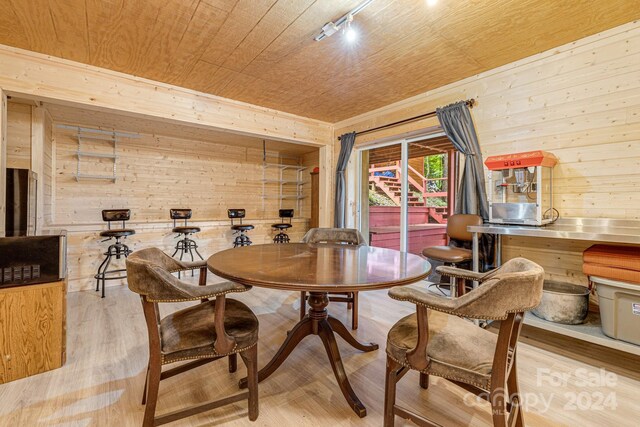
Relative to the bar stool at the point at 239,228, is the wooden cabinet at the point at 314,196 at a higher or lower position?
higher

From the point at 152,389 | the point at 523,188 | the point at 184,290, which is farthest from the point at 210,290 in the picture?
the point at 523,188

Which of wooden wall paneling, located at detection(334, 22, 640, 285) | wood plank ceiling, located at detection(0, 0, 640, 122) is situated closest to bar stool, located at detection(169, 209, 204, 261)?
wood plank ceiling, located at detection(0, 0, 640, 122)

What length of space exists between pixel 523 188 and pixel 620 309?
120cm

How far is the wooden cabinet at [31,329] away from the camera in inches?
74.2

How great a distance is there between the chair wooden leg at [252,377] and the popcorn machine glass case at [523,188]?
2571 millimetres

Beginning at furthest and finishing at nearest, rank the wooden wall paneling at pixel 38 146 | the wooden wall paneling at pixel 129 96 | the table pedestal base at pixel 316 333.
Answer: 1. the wooden wall paneling at pixel 38 146
2. the wooden wall paneling at pixel 129 96
3. the table pedestal base at pixel 316 333

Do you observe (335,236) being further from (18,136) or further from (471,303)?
(18,136)

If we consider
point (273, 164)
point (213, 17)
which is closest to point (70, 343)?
point (213, 17)

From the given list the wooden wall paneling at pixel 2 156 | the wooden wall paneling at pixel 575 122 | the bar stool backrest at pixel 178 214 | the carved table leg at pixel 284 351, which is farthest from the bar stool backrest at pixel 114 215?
the wooden wall paneling at pixel 575 122

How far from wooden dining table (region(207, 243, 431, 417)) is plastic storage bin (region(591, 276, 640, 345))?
136 centimetres

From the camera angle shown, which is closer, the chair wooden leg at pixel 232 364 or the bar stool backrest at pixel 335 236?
the chair wooden leg at pixel 232 364

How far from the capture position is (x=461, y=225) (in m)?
3.27

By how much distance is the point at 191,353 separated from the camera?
1402mm

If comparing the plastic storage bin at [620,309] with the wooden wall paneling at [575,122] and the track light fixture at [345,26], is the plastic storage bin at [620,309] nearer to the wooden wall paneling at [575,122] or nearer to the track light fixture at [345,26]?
the wooden wall paneling at [575,122]
